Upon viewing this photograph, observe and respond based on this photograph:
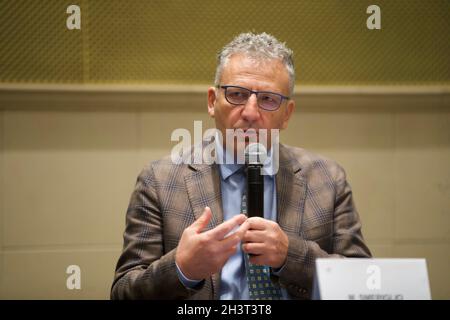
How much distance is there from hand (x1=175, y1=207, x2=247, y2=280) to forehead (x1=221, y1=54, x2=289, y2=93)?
54cm

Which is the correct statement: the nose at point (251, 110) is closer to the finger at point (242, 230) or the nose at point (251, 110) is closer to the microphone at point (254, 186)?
the microphone at point (254, 186)

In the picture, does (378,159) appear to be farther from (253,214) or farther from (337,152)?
(253,214)

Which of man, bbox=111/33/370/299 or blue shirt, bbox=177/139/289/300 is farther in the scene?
blue shirt, bbox=177/139/289/300

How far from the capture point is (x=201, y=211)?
1.61 meters

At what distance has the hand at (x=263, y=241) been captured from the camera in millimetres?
1188

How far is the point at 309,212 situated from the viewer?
1.67 meters

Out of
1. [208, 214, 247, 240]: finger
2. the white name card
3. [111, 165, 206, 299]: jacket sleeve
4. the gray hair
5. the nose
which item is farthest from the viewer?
the gray hair

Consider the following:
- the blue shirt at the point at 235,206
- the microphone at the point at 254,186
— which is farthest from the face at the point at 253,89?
the microphone at the point at 254,186

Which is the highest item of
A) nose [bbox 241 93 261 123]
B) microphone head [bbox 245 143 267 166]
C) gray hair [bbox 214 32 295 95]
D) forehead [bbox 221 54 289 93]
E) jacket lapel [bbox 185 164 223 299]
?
gray hair [bbox 214 32 295 95]

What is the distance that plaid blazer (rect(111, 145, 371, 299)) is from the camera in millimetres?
1530

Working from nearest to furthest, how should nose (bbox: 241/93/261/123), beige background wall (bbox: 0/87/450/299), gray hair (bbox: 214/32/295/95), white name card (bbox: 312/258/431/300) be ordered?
white name card (bbox: 312/258/431/300), nose (bbox: 241/93/261/123), gray hair (bbox: 214/32/295/95), beige background wall (bbox: 0/87/450/299)

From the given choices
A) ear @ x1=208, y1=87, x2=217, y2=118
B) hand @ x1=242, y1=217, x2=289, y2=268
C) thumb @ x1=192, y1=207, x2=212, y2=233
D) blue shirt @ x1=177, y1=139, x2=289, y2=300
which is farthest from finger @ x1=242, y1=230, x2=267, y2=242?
ear @ x1=208, y1=87, x2=217, y2=118

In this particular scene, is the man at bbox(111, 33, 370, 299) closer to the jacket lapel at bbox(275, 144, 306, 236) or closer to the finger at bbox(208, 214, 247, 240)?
the jacket lapel at bbox(275, 144, 306, 236)
